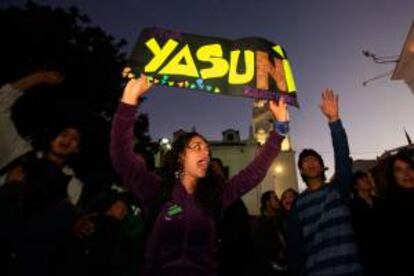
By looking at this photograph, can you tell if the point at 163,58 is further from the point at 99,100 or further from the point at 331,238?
the point at 99,100

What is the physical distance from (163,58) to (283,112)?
1.88 metres

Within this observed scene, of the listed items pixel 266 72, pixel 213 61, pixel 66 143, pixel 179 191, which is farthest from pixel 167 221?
pixel 266 72

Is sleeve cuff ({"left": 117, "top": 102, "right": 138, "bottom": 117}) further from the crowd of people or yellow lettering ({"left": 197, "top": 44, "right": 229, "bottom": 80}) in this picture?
yellow lettering ({"left": 197, "top": 44, "right": 229, "bottom": 80})

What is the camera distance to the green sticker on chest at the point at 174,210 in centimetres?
244

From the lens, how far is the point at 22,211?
2.88 meters

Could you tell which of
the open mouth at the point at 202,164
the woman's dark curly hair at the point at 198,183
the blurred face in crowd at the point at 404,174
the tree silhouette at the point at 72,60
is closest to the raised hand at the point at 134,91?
the woman's dark curly hair at the point at 198,183

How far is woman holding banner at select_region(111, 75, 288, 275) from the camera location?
229 cm

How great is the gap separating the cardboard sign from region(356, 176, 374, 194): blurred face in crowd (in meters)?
1.48

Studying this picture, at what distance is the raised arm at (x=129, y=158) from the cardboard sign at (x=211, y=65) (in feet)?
6.03

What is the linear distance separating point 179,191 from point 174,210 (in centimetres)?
21

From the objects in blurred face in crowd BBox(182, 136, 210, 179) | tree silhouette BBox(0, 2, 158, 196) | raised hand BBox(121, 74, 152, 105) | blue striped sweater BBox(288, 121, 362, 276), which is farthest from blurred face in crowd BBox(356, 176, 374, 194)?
tree silhouette BBox(0, 2, 158, 196)

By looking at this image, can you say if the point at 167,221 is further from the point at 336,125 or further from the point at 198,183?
the point at 336,125

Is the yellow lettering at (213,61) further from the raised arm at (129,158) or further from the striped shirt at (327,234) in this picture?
the raised arm at (129,158)

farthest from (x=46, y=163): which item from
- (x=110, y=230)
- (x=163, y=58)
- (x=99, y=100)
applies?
(x=99, y=100)
